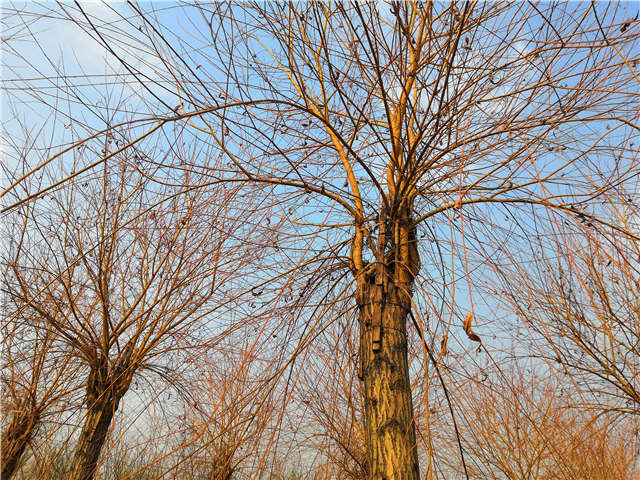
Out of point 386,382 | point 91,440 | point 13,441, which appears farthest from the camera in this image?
point 13,441

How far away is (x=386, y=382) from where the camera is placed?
1944 millimetres

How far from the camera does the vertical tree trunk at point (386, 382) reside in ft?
5.96

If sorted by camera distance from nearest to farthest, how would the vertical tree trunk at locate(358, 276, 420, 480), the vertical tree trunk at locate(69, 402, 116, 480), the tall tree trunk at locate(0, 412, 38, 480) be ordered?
the vertical tree trunk at locate(358, 276, 420, 480)
the vertical tree trunk at locate(69, 402, 116, 480)
the tall tree trunk at locate(0, 412, 38, 480)

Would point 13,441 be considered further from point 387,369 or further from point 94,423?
point 387,369

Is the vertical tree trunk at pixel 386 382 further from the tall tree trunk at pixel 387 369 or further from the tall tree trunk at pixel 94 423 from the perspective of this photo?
the tall tree trunk at pixel 94 423

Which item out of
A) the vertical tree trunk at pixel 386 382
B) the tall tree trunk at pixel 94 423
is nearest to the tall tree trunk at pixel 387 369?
the vertical tree trunk at pixel 386 382

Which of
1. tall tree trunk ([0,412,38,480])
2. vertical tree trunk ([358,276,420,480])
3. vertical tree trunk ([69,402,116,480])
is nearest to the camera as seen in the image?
vertical tree trunk ([358,276,420,480])

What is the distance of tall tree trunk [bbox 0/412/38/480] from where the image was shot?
3.90 meters

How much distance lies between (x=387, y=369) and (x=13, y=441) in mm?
3654

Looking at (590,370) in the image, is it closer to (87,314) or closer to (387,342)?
(387,342)

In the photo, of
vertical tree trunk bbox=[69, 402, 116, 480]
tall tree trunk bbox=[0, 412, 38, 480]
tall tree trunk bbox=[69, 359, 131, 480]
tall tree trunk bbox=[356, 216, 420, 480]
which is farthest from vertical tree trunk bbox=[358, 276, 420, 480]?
tall tree trunk bbox=[0, 412, 38, 480]

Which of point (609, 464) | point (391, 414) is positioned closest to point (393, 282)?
point (391, 414)

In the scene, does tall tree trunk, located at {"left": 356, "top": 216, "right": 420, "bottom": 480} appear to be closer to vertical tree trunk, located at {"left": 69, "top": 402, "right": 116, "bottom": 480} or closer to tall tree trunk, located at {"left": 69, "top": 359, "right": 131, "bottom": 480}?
tall tree trunk, located at {"left": 69, "top": 359, "right": 131, "bottom": 480}

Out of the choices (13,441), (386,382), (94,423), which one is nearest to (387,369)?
(386,382)
